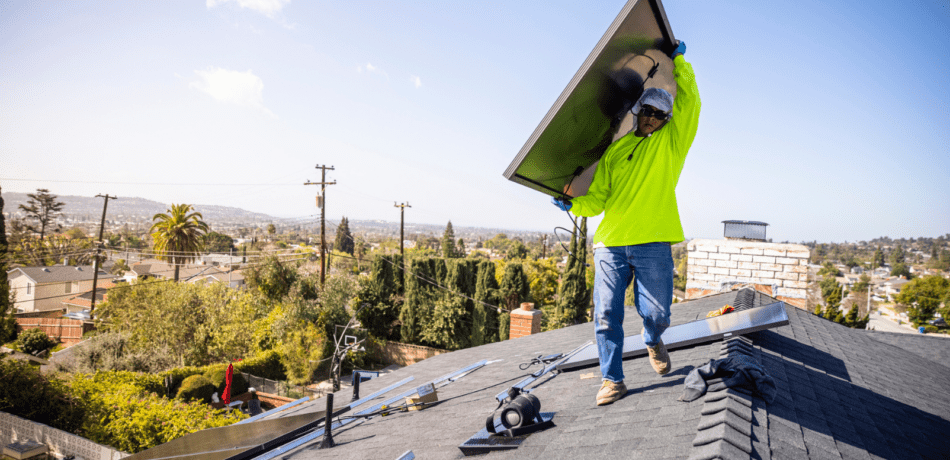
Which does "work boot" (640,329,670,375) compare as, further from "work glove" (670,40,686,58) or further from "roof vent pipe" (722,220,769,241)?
"roof vent pipe" (722,220,769,241)

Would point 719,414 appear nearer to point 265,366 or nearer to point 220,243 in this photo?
point 265,366

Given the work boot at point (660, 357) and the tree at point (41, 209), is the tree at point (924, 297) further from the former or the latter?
the tree at point (41, 209)

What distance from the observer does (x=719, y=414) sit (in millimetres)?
1627

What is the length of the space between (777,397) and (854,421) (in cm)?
47

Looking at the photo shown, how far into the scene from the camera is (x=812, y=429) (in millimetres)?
1777

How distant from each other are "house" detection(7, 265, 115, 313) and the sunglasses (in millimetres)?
46937

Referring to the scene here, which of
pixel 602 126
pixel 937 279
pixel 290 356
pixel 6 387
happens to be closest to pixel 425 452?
pixel 602 126

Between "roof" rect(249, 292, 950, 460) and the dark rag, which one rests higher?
the dark rag

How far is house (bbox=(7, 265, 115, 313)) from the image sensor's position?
3650cm

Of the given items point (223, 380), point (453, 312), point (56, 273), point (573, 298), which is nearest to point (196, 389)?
point (223, 380)

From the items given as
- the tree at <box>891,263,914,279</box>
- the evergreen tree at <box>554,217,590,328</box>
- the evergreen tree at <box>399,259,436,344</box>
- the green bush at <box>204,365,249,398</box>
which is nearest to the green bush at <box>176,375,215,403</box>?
the green bush at <box>204,365,249,398</box>

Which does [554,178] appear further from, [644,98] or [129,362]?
[129,362]

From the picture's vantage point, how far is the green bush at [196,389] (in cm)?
1516

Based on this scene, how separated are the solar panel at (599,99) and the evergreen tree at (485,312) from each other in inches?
830
